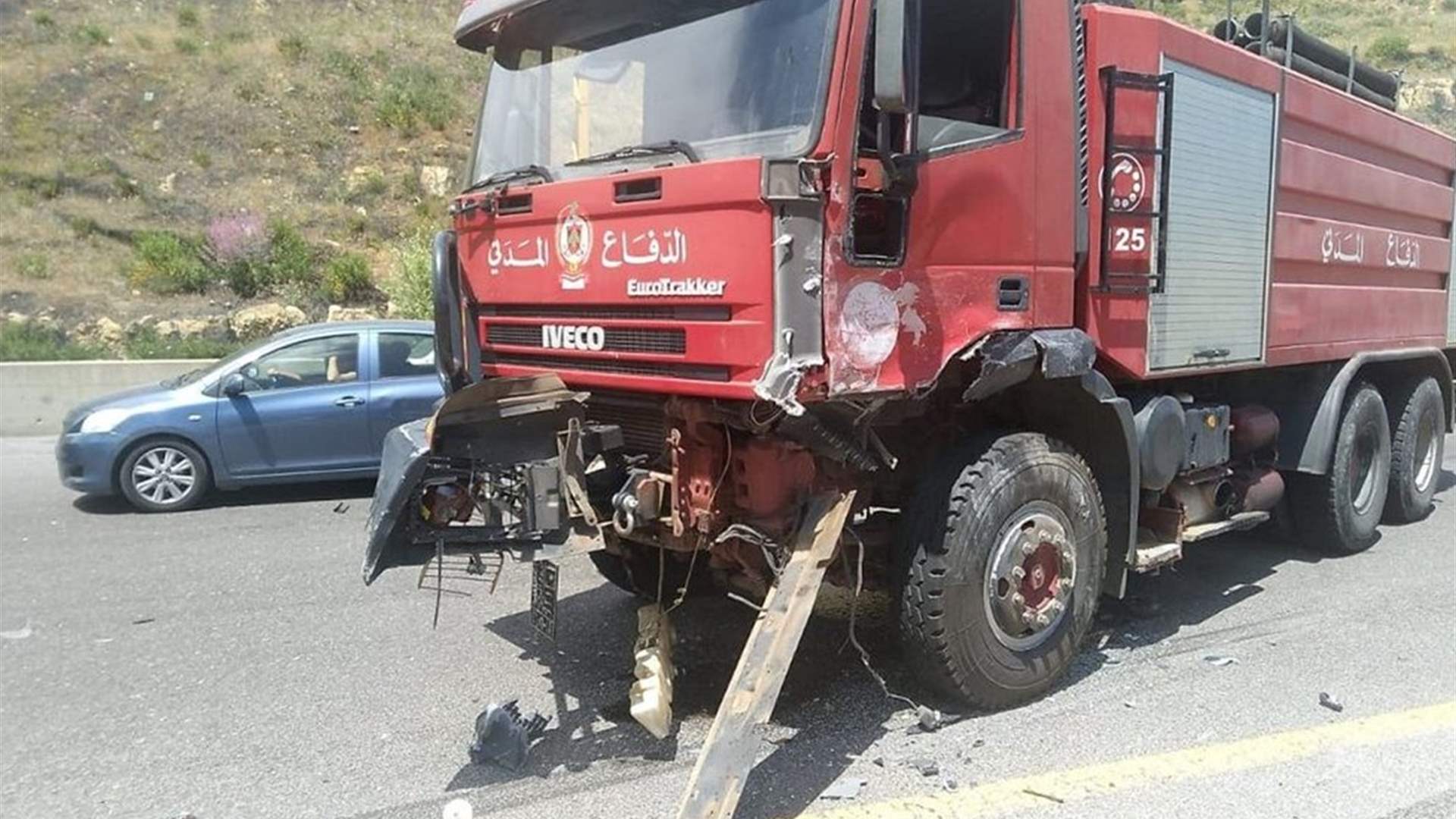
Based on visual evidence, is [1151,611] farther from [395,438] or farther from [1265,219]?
[395,438]

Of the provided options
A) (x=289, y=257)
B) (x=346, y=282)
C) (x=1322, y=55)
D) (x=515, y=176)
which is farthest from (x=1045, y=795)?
(x=289, y=257)

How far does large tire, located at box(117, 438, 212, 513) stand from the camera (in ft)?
28.0

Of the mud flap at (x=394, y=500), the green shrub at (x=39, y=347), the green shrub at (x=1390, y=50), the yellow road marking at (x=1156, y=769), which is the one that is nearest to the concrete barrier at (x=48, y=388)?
the green shrub at (x=39, y=347)

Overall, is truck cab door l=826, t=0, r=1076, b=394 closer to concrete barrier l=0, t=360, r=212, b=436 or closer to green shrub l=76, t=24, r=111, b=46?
concrete barrier l=0, t=360, r=212, b=436

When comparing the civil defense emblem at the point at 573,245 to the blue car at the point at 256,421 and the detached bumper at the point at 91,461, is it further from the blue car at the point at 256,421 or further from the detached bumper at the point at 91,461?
the detached bumper at the point at 91,461

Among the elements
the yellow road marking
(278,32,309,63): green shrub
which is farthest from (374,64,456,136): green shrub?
the yellow road marking

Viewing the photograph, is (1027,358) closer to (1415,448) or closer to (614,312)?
(614,312)

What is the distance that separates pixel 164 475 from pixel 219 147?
17669mm

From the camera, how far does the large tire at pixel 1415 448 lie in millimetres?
7289

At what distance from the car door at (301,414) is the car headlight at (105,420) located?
0.74 meters

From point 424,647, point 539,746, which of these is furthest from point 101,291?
point 539,746

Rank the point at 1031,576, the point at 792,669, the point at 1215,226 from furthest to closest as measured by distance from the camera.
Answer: the point at 1215,226 → the point at 792,669 → the point at 1031,576

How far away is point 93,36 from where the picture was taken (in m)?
26.6

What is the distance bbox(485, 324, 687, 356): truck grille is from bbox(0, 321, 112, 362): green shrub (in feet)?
39.3
